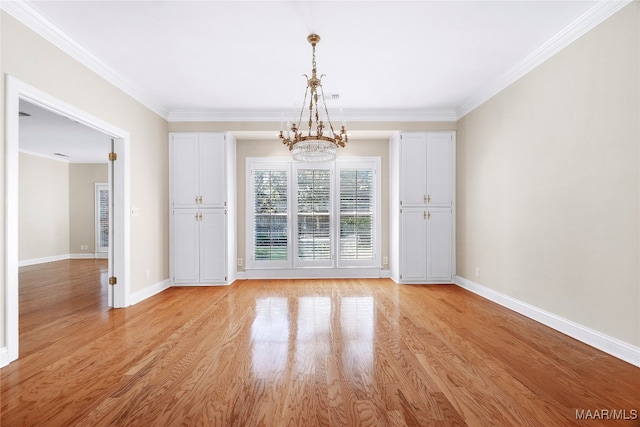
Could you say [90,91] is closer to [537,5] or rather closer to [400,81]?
[400,81]

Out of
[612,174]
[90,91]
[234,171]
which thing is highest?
[90,91]

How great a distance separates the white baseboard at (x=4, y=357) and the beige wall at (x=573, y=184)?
466cm

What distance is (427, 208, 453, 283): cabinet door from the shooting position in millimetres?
5090

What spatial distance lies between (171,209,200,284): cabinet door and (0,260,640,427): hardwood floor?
3.90ft

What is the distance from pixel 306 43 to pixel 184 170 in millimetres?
3022

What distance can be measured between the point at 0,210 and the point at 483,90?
17.2ft

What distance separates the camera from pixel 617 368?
7.30ft

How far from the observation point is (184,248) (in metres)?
5.01

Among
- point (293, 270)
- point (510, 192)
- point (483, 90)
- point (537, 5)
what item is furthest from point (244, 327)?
point (483, 90)

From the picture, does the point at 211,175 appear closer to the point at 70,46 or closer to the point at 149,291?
the point at 149,291

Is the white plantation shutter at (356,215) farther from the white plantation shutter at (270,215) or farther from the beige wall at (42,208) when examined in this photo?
the beige wall at (42,208)

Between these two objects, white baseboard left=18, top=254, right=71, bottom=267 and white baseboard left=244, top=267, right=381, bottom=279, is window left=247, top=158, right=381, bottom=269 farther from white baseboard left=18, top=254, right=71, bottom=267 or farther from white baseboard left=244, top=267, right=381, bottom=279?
white baseboard left=18, top=254, right=71, bottom=267

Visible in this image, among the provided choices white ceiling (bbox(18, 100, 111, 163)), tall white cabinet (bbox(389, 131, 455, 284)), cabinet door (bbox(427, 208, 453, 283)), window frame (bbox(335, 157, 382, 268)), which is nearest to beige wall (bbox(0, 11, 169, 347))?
white ceiling (bbox(18, 100, 111, 163))

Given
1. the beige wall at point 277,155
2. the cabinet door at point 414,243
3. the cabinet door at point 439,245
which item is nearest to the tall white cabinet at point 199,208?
the beige wall at point 277,155
